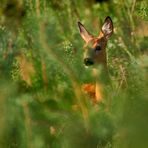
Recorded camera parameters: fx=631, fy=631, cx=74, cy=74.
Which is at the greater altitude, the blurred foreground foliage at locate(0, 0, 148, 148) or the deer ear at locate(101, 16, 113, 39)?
the blurred foreground foliage at locate(0, 0, 148, 148)

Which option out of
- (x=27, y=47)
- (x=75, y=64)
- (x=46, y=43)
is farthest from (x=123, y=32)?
(x=46, y=43)

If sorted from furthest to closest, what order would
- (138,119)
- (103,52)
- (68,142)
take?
1. (103,52)
2. (68,142)
3. (138,119)

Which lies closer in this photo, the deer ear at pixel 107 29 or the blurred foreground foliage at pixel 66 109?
the blurred foreground foliage at pixel 66 109

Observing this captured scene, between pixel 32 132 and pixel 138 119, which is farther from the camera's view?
pixel 32 132

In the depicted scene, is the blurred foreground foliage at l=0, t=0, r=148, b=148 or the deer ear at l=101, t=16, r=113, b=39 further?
the deer ear at l=101, t=16, r=113, b=39

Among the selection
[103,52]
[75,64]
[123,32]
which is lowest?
[103,52]

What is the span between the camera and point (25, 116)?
1.32 m

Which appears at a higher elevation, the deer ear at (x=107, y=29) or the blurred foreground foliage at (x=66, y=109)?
the blurred foreground foliage at (x=66, y=109)

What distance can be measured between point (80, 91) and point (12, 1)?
375 centimetres

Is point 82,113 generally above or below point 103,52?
above

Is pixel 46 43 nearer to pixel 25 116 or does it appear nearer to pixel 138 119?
pixel 25 116

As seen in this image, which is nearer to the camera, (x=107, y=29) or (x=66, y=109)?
(x=66, y=109)

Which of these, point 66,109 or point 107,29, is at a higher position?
point 66,109

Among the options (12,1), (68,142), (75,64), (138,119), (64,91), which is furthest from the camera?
(12,1)
